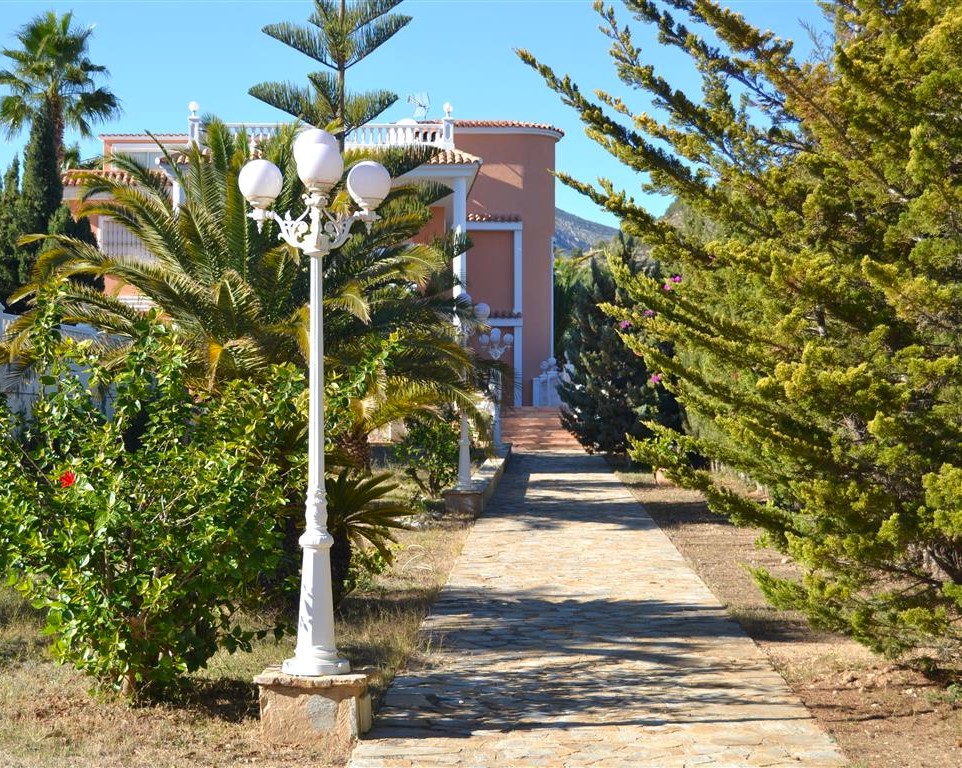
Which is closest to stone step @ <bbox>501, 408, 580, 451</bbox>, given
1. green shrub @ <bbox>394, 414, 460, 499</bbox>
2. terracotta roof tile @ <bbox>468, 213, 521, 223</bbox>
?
terracotta roof tile @ <bbox>468, 213, 521, 223</bbox>

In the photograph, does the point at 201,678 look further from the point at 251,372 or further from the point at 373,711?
the point at 251,372

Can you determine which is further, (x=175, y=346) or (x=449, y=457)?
(x=449, y=457)

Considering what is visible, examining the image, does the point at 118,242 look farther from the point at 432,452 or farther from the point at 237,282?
the point at 237,282

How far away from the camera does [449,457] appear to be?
17.6 m

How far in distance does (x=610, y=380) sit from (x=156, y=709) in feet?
59.1

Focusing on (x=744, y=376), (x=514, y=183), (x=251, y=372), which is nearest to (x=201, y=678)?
(x=251, y=372)

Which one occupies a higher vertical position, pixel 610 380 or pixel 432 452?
pixel 610 380

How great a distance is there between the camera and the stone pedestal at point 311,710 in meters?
6.21

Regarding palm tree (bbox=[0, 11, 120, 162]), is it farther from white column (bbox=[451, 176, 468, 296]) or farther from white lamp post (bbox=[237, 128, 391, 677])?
white lamp post (bbox=[237, 128, 391, 677])

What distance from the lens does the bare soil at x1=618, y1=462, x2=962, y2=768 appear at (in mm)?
6195

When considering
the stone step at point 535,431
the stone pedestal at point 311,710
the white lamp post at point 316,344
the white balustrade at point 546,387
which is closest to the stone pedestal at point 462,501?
the white lamp post at point 316,344

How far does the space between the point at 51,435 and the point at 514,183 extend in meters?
29.4

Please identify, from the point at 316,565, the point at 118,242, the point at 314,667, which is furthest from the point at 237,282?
the point at 118,242

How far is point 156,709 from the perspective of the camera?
680 centimetres
